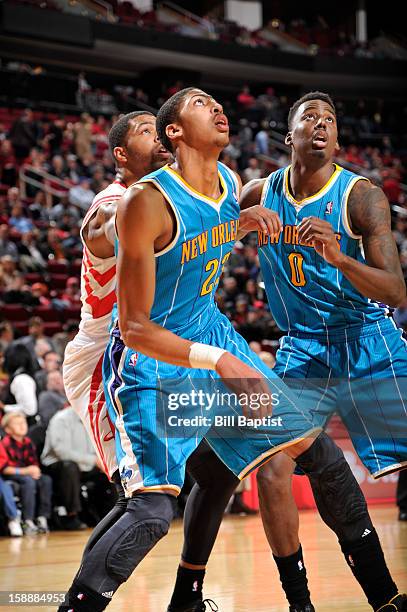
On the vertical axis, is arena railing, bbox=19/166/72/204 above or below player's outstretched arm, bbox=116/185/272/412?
below

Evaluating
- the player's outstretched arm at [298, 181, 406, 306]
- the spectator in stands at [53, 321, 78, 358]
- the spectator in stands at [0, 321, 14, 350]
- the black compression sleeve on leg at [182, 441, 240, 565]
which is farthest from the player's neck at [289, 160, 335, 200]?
the spectator in stands at [53, 321, 78, 358]

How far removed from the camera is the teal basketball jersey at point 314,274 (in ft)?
14.0

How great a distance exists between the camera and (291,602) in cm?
407

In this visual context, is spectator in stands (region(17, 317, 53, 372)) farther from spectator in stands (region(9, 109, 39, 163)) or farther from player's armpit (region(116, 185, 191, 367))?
player's armpit (region(116, 185, 191, 367))

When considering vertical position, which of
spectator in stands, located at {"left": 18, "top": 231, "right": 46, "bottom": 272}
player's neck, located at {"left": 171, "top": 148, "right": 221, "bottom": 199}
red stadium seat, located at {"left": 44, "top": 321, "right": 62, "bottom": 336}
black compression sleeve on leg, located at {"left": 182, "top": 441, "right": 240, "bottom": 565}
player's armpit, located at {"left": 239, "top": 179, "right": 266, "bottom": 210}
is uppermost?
player's neck, located at {"left": 171, "top": 148, "right": 221, "bottom": 199}

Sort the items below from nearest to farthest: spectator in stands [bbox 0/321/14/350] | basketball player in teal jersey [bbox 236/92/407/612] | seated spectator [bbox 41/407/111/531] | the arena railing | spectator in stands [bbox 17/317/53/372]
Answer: basketball player in teal jersey [bbox 236/92/407/612] → seated spectator [bbox 41/407/111/531] → spectator in stands [bbox 17/317/53/372] → spectator in stands [bbox 0/321/14/350] → the arena railing

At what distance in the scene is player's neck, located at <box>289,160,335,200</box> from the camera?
4438 mm

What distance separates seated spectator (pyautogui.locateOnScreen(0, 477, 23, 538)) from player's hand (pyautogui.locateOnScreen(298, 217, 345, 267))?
18.5 feet

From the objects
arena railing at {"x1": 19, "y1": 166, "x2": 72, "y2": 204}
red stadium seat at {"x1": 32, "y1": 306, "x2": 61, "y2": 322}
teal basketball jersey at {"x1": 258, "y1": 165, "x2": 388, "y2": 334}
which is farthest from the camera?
arena railing at {"x1": 19, "y1": 166, "x2": 72, "y2": 204}

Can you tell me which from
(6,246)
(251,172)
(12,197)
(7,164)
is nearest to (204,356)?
(6,246)

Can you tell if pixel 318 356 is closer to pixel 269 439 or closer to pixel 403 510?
pixel 269 439

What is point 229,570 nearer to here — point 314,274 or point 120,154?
point 314,274

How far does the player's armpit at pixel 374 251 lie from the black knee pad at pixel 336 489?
653 mm

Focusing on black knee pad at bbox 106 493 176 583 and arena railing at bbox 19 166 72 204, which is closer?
black knee pad at bbox 106 493 176 583
